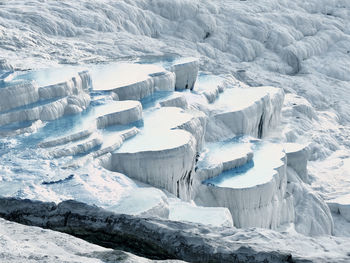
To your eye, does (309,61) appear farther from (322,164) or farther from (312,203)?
(312,203)

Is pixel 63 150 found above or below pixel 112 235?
below

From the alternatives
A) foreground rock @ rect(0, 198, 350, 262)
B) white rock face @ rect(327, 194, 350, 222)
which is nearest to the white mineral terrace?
white rock face @ rect(327, 194, 350, 222)

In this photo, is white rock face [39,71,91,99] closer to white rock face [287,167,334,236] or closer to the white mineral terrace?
the white mineral terrace

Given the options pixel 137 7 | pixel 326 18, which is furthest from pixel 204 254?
pixel 326 18

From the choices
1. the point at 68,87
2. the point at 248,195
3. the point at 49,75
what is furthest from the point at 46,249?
the point at 49,75

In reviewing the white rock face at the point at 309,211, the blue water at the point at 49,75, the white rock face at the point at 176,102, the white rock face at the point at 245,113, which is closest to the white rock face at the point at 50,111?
the blue water at the point at 49,75

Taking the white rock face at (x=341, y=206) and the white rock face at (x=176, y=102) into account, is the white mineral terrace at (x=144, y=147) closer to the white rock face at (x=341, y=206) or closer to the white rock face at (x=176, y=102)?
the white rock face at (x=176, y=102)

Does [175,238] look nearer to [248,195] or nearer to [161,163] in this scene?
[161,163]
